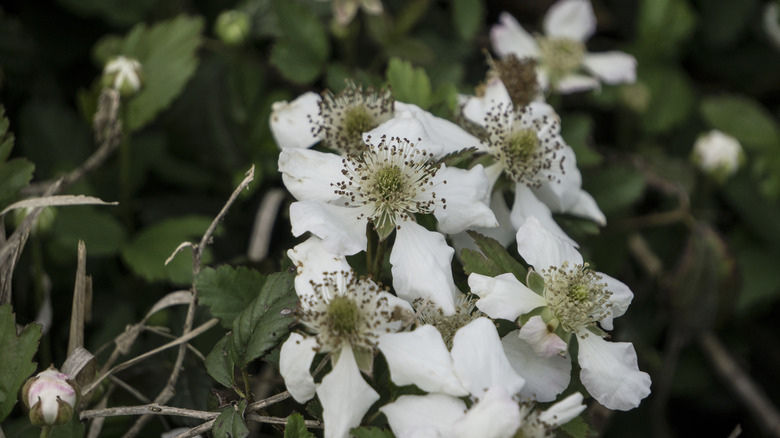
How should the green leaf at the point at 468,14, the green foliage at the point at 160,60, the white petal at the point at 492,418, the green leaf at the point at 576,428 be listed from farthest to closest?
the green leaf at the point at 468,14
the green foliage at the point at 160,60
the green leaf at the point at 576,428
the white petal at the point at 492,418

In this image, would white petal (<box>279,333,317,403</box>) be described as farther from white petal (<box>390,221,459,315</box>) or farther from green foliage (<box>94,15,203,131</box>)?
green foliage (<box>94,15,203,131</box>)

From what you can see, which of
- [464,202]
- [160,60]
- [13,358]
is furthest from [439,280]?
[160,60]

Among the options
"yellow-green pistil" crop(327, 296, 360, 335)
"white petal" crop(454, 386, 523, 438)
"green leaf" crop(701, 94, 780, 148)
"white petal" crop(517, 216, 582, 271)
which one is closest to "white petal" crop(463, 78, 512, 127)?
"white petal" crop(517, 216, 582, 271)

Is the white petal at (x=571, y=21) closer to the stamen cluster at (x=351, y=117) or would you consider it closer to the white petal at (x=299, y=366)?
the stamen cluster at (x=351, y=117)

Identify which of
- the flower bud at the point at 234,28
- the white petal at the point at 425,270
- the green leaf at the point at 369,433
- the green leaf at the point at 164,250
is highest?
the flower bud at the point at 234,28

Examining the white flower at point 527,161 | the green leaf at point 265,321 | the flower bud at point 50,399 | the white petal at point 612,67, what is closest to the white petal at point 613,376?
the white flower at point 527,161

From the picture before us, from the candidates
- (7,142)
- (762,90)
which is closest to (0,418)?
(7,142)

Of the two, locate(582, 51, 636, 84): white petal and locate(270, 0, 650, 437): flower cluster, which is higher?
locate(270, 0, 650, 437): flower cluster

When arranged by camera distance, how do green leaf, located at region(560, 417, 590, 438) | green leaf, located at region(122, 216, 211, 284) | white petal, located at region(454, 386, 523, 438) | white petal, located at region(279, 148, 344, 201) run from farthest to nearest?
green leaf, located at region(122, 216, 211, 284) < white petal, located at region(279, 148, 344, 201) < green leaf, located at region(560, 417, 590, 438) < white petal, located at region(454, 386, 523, 438)

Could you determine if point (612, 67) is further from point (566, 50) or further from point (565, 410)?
point (565, 410)
